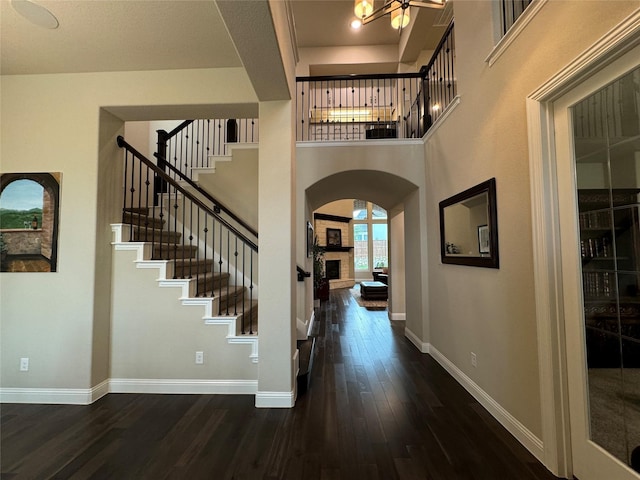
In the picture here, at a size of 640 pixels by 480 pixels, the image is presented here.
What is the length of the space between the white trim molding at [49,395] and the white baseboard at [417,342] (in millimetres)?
3711

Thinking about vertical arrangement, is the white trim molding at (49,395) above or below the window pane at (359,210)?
below

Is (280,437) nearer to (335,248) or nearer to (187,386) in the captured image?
(187,386)

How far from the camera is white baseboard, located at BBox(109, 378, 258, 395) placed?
8.79 ft

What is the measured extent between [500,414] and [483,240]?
140 centimetres

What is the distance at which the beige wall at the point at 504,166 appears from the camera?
5.35 ft

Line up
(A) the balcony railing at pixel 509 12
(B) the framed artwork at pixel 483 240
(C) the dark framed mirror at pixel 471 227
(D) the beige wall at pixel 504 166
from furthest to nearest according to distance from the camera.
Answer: (B) the framed artwork at pixel 483 240, (C) the dark framed mirror at pixel 471 227, (A) the balcony railing at pixel 509 12, (D) the beige wall at pixel 504 166

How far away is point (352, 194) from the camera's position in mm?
5402

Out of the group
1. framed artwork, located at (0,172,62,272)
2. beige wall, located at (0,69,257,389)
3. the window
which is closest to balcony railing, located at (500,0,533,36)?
beige wall, located at (0,69,257,389)

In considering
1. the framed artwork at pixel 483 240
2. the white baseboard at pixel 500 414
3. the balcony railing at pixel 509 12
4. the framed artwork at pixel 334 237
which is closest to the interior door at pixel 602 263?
the white baseboard at pixel 500 414

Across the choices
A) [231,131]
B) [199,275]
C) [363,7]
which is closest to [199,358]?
[199,275]

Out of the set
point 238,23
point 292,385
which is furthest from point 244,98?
point 292,385

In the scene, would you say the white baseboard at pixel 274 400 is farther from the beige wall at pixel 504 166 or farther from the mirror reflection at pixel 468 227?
the mirror reflection at pixel 468 227

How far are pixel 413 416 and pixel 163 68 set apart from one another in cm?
387

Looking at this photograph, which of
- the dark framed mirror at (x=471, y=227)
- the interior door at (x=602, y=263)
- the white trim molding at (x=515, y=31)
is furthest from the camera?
the dark framed mirror at (x=471, y=227)
